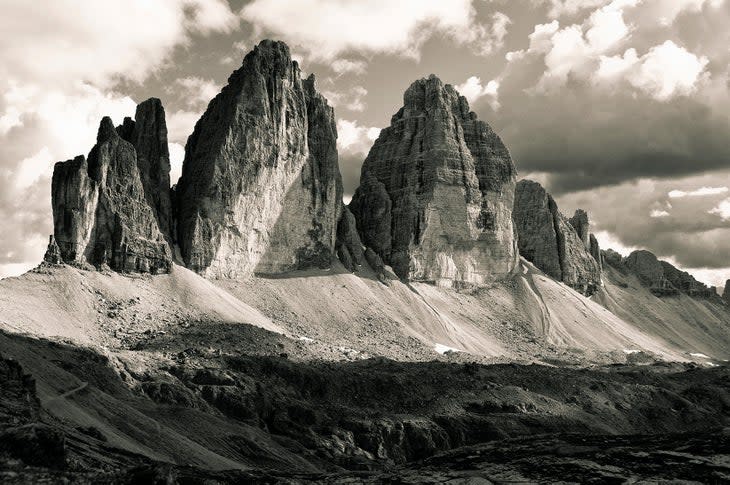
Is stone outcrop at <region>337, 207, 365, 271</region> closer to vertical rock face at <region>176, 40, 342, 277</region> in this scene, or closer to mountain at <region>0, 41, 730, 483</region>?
mountain at <region>0, 41, 730, 483</region>

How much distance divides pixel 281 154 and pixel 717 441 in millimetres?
137749

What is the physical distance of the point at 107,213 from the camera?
13275 cm

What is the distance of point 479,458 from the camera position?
34.1 meters

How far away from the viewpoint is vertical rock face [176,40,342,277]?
153m

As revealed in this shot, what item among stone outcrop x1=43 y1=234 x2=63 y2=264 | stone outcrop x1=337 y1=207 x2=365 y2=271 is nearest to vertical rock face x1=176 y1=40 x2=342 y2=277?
stone outcrop x1=337 y1=207 x2=365 y2=271

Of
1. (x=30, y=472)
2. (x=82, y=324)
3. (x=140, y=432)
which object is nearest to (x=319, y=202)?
(x=82, y=324)

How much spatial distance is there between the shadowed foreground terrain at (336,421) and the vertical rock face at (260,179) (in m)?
55.8

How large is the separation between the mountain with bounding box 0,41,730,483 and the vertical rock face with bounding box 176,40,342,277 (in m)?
0.44

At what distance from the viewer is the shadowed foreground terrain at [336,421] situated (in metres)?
28.2

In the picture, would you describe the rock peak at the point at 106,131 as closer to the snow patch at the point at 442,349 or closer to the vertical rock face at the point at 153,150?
the vertical rock face at the point at 153,150

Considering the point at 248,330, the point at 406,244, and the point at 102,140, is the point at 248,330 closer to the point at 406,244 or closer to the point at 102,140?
the point at 102,140

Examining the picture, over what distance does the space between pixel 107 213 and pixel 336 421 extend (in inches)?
3026

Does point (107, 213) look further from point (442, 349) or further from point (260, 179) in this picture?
point (442, 349)

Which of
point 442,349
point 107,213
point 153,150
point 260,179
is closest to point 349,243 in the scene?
point 260,179
